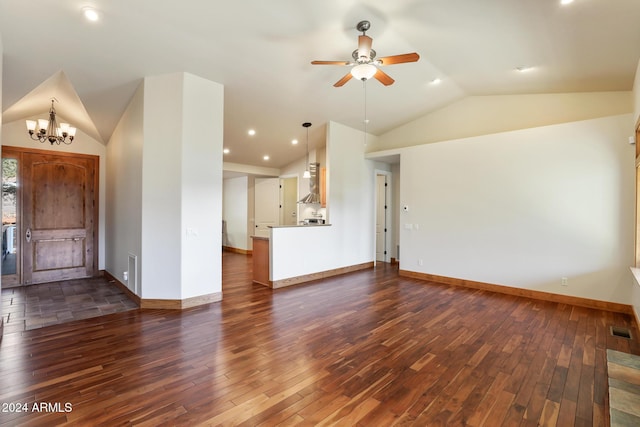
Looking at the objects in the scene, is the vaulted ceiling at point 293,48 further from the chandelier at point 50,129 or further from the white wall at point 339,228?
the white wall at point 339,228

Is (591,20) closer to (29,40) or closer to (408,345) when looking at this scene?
(408,345)

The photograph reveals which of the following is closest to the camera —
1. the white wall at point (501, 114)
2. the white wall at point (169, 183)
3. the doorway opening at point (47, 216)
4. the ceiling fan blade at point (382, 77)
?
the ceiling fan blade at point (382, 77)

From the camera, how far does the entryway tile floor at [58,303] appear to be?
362cm

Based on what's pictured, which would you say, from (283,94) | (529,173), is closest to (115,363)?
(283,94)

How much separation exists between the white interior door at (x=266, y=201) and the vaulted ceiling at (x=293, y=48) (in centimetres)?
386

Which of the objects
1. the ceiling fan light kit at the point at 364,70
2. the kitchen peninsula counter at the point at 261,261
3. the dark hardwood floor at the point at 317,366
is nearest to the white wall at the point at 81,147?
the dark hardwood floor at the point at 317,366

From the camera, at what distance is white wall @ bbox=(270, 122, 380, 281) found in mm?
5504

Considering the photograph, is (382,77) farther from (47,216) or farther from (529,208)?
(47,216)

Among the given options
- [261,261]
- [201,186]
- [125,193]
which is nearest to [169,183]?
[201,186]

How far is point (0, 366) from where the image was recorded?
100 inches

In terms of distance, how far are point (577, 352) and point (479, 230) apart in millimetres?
2688

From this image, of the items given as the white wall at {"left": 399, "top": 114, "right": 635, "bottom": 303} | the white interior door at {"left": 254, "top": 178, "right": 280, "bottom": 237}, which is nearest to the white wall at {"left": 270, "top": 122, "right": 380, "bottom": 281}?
the white wall at {"left": 399, "top": 114, "right": 635, "bottom": 303}

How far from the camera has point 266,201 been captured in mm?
9117

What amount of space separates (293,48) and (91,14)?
218 centimetres
